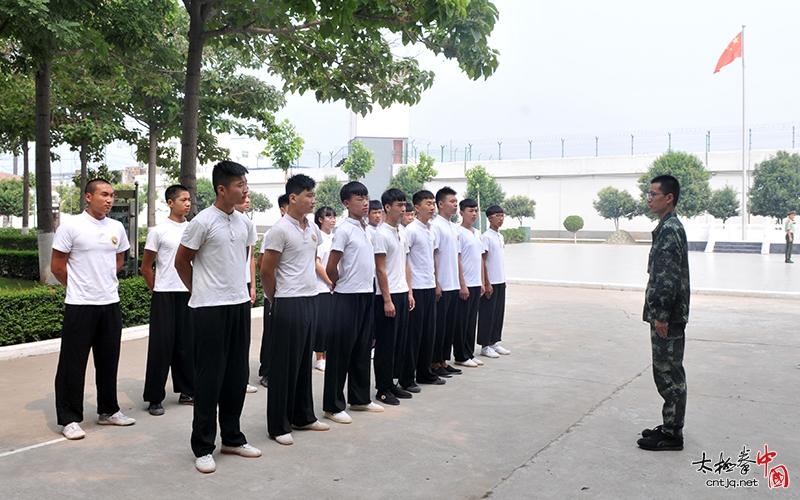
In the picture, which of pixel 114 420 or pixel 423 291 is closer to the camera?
pixel 114 420

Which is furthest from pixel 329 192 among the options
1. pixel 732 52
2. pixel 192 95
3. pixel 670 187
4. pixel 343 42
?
pixel 670 187

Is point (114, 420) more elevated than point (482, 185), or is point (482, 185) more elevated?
point (482, 185)

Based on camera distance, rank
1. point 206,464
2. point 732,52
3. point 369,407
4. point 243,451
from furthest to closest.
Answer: point 732,52 < point 369,407 < point 243,451 < point 206,464

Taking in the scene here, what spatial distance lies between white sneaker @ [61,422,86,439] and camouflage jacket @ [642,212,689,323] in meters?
3.78

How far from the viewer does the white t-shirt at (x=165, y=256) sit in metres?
5.38

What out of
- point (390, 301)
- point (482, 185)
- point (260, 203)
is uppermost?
point (482, 185)

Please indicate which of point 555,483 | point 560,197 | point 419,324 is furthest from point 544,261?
point 560,197

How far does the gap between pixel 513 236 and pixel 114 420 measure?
1426 inches

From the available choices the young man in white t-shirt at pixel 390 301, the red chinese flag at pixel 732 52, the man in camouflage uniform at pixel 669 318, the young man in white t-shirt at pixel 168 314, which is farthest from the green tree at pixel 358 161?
the man in camouflage uniform at pixel 669 318

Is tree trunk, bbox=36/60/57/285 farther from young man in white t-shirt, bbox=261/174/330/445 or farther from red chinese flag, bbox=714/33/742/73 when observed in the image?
red chinese flag, bbox=714/33/742/73

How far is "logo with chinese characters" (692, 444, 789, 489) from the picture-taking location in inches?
152

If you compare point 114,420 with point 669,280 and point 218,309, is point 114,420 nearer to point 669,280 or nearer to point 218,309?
point 218,309

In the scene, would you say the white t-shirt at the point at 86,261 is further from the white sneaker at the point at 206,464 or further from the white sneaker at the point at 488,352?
the white sneaker at the point at 488,352

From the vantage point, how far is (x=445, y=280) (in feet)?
21.8
